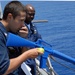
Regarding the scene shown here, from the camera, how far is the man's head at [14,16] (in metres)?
1.57

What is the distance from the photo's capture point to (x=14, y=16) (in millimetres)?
1564

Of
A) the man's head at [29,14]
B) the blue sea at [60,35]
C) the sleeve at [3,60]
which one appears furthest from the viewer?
the blue sea at [60,35]

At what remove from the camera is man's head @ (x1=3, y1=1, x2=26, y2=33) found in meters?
1.57

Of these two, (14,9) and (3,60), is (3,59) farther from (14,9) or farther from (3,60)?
(14,9)

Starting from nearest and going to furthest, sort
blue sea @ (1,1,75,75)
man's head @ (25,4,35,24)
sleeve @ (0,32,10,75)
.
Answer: sleeve @ (0,32,10,75)
man's head @ (25,4,35,24)
blue sea @ (1,1,75,75)

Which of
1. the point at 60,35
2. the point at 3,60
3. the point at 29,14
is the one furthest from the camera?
the point at 60,35

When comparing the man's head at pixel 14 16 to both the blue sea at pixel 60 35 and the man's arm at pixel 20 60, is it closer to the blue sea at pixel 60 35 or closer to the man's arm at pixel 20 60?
the man's arm at pixel 20 60

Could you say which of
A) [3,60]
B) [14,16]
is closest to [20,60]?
[3,60]

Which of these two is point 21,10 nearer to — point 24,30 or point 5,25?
point 5,25

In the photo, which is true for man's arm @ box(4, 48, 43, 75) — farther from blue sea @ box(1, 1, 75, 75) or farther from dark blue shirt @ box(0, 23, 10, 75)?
blue sea @ box(1, 1, 75, 75)

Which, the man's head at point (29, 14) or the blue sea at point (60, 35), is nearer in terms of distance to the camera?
the man's head at point (29, 14)

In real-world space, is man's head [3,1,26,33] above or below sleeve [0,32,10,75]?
above

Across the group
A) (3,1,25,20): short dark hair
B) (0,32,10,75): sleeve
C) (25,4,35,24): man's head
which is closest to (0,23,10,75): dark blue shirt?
(0,32,10,75): sleeve

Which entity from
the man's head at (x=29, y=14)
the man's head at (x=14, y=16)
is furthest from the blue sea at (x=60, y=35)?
the man's head at (x=14, y=16)
